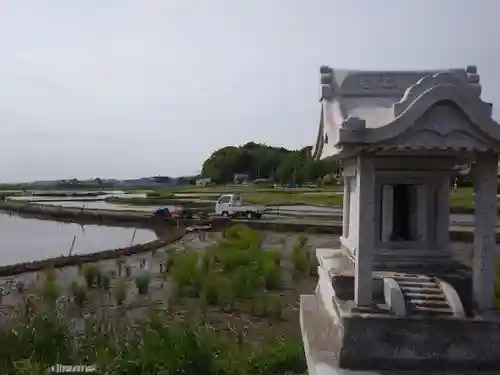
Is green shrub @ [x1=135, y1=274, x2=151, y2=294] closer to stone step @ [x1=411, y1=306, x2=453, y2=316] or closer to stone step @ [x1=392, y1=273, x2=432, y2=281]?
stone step @ [x1=392, y1=273, x2=432, y2=281]

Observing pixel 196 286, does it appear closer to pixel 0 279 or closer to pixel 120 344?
pixel 120 344

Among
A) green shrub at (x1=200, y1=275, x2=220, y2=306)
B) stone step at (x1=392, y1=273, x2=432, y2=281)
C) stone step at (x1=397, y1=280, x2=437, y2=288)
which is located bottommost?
green shrub at (x1=200, y1=275, x2=220, y2=306)

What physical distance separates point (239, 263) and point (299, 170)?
39.4 m

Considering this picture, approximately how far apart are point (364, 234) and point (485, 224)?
1.12 metres

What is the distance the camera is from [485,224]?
16.0 ft

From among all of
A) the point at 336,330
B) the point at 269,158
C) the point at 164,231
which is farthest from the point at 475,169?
the point at 269,158

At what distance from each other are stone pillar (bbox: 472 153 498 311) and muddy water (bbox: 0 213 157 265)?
636 inches

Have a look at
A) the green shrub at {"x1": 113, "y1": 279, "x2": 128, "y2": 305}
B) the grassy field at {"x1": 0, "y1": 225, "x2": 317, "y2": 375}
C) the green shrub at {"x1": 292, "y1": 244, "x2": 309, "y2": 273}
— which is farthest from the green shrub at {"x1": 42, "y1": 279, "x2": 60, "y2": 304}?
the green shrub at {"x1": 292, "y1": 244, "x2": 309, "y2": 273}

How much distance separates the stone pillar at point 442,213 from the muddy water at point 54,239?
1562 cm

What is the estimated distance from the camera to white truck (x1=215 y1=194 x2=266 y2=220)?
25500mm

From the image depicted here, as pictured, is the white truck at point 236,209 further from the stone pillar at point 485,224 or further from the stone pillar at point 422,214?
the stone pillar at point 485,224

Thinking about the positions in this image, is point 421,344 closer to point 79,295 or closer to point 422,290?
point 422,290

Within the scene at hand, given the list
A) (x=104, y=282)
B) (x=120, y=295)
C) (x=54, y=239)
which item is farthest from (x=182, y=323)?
(x=54, y=239)

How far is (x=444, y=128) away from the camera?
4.61 m
